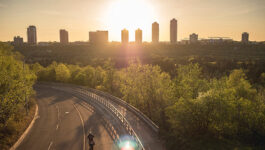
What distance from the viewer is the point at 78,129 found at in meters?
21.1

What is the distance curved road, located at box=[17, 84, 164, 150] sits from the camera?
1689 centimetres

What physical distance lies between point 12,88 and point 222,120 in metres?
20.5

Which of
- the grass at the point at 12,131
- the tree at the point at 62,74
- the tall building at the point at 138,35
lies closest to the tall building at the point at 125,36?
the tall building at the point at 138,35

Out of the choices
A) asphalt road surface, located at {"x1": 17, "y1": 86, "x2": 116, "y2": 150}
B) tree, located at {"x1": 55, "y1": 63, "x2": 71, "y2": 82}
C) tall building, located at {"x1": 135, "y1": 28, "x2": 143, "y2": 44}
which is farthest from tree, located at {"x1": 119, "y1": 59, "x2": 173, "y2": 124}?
tall building, located at {"x1": 135, "y1": 28, "x2": 143, "y2": 44}

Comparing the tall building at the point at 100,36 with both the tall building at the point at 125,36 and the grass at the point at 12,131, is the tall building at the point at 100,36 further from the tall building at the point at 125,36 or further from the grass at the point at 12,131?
the grass at the point at 12,131

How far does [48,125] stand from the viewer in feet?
75.4

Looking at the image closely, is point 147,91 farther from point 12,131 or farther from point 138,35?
point 138,35

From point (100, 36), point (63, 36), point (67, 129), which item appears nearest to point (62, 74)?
point (67, 129)

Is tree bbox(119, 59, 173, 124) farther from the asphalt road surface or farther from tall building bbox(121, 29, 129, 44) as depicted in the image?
tall building bbox(121, 29, 129, 44)

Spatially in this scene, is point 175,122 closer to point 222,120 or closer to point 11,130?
point 222,120

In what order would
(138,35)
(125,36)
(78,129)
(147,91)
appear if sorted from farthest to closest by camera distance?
(138,35) < (125,36) < (147,91) < (78,129)

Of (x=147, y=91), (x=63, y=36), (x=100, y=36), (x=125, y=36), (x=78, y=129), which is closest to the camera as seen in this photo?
(x=78, y=129)

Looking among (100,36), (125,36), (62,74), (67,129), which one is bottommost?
(67,129)

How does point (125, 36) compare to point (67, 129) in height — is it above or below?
above
